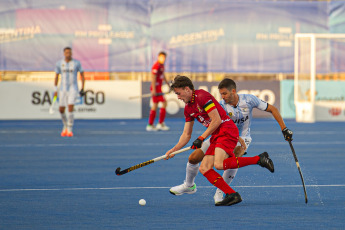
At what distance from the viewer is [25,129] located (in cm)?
1891

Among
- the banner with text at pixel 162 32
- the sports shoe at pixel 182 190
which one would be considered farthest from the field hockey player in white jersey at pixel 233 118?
the banner with text at pixel 162 32

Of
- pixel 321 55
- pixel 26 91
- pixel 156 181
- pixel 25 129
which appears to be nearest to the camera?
pixel 156 181

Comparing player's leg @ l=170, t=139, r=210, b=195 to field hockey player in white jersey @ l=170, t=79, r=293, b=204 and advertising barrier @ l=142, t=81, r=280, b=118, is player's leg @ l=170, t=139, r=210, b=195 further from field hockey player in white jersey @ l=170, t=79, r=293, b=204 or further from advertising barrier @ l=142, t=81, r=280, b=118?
advertising barrier @ l=142, t=81, r=280, b=118

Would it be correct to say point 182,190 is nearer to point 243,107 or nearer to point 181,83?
point 243,107

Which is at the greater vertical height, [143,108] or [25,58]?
[25,58]

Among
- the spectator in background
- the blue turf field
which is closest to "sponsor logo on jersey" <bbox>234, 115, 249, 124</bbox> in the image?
the blue turf field

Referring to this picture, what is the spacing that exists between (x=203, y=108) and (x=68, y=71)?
9764 millimetres

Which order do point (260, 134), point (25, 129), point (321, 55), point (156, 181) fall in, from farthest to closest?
point (321, 55) < point (25, 129) < point (260, 134) < point (156, 181)

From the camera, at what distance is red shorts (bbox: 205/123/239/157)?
292 inches

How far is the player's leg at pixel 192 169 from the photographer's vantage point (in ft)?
25.0

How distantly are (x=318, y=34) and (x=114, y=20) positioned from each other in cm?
584

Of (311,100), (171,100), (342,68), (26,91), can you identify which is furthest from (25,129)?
(342,68)

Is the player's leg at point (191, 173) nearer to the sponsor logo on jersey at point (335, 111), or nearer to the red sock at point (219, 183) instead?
the red sock at point (219, 183)

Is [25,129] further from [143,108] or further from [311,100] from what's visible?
[311,100]
